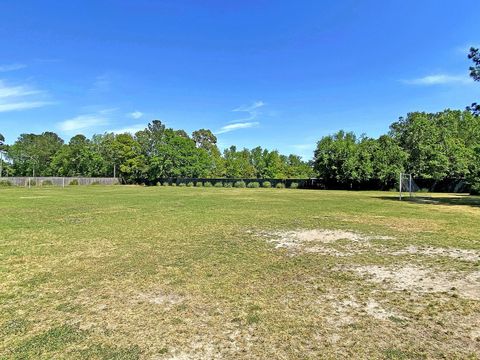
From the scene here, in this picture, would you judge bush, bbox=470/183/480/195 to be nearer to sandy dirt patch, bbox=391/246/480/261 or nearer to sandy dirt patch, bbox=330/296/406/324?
sandy dirt patch, bbox=391/246/480/261

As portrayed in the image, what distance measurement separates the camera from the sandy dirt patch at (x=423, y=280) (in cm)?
456

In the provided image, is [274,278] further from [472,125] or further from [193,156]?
[193,156]

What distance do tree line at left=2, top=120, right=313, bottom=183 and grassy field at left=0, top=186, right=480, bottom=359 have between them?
5326 cm

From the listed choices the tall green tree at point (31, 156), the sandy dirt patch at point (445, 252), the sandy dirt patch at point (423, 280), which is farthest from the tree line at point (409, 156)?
the tall green tree at point (31, 156)

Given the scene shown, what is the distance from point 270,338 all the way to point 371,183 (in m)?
44.1

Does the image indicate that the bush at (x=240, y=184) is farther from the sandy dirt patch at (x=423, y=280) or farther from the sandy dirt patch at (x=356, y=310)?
the sandy dirt patch at (x=356, y=310)

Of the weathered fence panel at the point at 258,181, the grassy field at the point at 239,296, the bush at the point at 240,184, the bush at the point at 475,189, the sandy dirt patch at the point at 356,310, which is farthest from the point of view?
the bush at the point at 240,184

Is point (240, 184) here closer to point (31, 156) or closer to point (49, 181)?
point (49, 181)

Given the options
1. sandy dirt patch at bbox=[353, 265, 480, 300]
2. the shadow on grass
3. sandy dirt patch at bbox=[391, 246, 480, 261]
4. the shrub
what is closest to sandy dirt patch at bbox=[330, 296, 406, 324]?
sandy dirt patch at bbox=[353, 265, 480, 300]

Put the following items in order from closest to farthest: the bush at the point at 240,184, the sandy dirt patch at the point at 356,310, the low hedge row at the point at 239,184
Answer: the sandy dirt patch at the point at 356,310
the low hedge row at the point at 239,184
the bush at the point at 240,184

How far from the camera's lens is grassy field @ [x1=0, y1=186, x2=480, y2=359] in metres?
3.05

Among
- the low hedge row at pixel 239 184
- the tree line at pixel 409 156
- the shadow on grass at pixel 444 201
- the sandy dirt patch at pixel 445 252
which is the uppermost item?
the tree line at pixel 409 156

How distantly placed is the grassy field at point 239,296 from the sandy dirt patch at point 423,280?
2 centimetres

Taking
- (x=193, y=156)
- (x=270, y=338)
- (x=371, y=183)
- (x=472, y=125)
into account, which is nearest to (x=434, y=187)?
(x=371, y=183)
